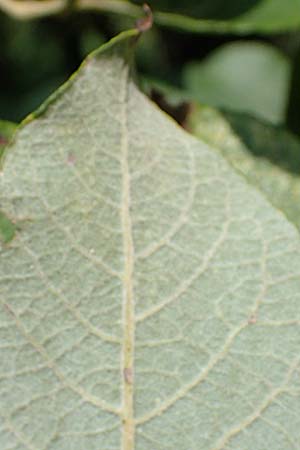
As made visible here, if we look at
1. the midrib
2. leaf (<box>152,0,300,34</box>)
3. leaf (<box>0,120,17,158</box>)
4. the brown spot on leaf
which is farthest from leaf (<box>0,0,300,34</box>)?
the midrib

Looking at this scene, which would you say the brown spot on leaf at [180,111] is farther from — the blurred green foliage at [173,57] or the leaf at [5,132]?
the leaf at [5,132]

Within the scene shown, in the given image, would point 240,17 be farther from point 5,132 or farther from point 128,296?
point 128,296

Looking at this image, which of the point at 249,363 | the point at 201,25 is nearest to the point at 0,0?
the point at 201,25

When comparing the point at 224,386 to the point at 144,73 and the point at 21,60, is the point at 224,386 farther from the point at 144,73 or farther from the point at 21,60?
the point at 21,60

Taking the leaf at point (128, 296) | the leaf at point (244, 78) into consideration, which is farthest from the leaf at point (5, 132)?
the leaf at point (244, 78)

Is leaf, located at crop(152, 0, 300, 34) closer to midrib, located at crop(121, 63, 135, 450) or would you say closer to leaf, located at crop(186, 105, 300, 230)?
leaf, located at crop(186, 105, 300, 230)
